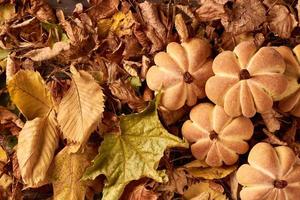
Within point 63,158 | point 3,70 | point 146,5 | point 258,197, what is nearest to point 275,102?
point 258,197

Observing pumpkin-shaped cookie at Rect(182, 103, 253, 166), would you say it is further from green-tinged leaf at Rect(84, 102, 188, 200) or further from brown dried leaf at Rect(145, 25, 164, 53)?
brown dried leaf at Rect(145, 25, 164, 53)

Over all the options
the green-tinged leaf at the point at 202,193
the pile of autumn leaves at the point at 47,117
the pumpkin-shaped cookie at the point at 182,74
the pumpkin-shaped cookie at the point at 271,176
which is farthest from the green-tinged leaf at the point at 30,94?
the pumpkin-shaped cookie at the point at 271,176

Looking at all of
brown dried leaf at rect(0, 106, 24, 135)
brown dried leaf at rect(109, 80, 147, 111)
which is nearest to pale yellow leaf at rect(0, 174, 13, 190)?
brown dried leaf at rect(0, 106, 24, 135)

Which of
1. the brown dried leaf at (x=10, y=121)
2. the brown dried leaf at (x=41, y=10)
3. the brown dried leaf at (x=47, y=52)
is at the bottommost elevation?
the brown dried leaf at (x=10, y=121)

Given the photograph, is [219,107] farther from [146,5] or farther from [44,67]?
[44,67]

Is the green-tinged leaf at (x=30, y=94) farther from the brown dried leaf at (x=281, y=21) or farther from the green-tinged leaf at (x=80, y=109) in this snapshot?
the brown dried leaf at (x=281, y=21)

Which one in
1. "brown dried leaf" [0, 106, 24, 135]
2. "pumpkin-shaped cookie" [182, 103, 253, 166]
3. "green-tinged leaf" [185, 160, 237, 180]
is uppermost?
"pumpkin-shaped cookie" [182, 103, 253, 166]
